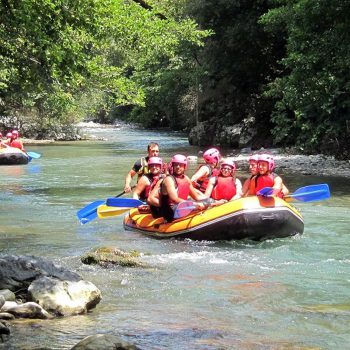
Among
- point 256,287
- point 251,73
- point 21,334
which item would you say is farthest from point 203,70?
point 21,334

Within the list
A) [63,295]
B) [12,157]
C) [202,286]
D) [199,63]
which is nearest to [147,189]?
[202,286]

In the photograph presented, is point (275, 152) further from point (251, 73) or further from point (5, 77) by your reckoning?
point (5, 77)

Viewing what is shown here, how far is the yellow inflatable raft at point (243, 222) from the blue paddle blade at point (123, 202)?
0.86 metres

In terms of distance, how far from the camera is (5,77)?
13.7m

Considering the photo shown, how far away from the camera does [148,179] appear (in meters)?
9.95

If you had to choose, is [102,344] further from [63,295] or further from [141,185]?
[141,185]

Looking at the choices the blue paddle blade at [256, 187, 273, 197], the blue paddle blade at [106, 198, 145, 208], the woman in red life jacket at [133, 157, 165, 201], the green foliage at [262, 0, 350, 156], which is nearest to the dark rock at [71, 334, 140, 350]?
the blue paddle blade at [256, 187, 273, 197]

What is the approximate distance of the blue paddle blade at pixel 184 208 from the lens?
865 cm

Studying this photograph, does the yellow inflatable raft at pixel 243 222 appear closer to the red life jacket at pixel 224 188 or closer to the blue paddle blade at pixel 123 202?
the red life jacket at pixel 224 188

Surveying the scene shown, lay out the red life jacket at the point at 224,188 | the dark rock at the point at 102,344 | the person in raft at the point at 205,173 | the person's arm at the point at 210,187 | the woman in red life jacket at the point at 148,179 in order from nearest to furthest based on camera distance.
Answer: the dark rock at the point at 102,344, the person's arm at the point at 210,187, the red life jacket at the point at 224,188, the woman in red life jacket at the point at 148,179, the person in raft at the point at 205,173

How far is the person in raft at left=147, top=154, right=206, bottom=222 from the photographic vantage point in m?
8.78

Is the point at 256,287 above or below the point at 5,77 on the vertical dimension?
below

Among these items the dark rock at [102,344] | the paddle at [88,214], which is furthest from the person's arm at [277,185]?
the dark rock at [102,344]

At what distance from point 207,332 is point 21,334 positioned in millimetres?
1362
